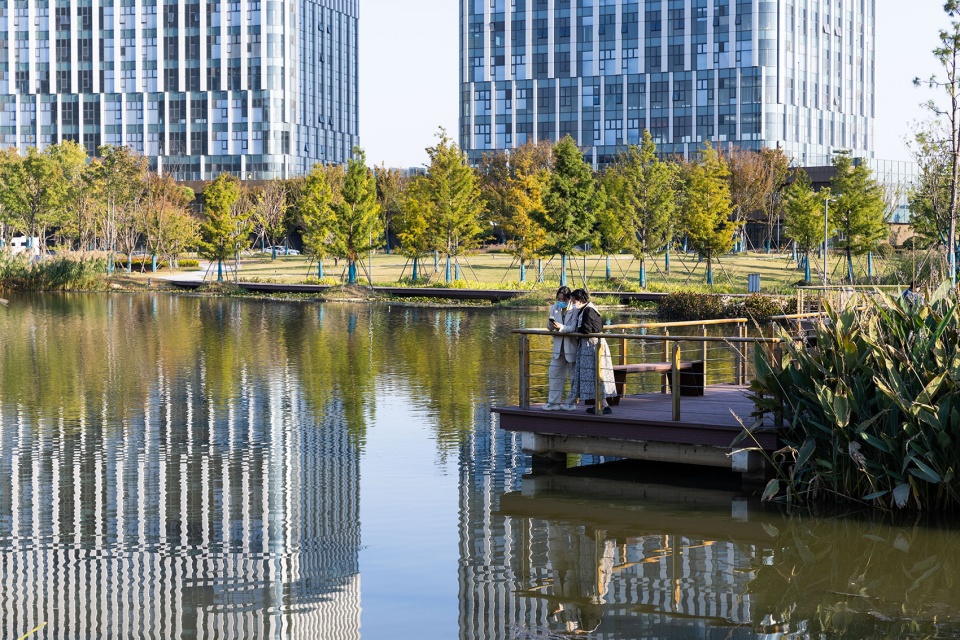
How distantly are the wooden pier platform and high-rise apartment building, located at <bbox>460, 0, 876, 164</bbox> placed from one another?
118 meters

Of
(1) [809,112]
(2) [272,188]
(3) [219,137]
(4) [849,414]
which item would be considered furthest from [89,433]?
(3) [219,137]

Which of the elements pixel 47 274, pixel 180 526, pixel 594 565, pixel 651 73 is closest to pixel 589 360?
pixel 594 565

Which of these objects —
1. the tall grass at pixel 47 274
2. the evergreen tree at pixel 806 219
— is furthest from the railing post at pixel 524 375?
the tall grass at pixel 47 274

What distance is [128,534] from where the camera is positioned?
11.5 meters

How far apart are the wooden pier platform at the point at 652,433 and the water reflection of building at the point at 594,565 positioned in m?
0.49

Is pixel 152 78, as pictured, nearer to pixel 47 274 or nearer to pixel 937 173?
pixel 47 274

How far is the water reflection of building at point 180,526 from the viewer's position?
919 centimetres

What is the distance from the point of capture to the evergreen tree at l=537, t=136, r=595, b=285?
5350 centimetres

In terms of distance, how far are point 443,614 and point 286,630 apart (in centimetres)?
121

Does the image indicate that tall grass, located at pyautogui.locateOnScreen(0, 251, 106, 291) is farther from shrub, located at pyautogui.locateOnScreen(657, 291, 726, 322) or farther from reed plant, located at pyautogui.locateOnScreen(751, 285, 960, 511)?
reed plant, located at pyautogui.locateOnScreen(751, 285, 960, 511)

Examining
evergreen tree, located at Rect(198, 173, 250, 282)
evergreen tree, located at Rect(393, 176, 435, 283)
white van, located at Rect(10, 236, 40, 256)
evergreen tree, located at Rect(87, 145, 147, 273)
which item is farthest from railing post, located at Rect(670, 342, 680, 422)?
evergreen tree, located at Rect(87, 145, 147, 273)

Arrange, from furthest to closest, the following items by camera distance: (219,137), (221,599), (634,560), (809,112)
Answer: (219,137) → (809,112) → (634,560) → (221,599)

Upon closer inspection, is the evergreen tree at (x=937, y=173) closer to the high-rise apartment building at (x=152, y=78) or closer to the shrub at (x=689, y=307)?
the shrub at (x=689, y=307)

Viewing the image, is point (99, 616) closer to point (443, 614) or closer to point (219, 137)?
point (443, 614)
